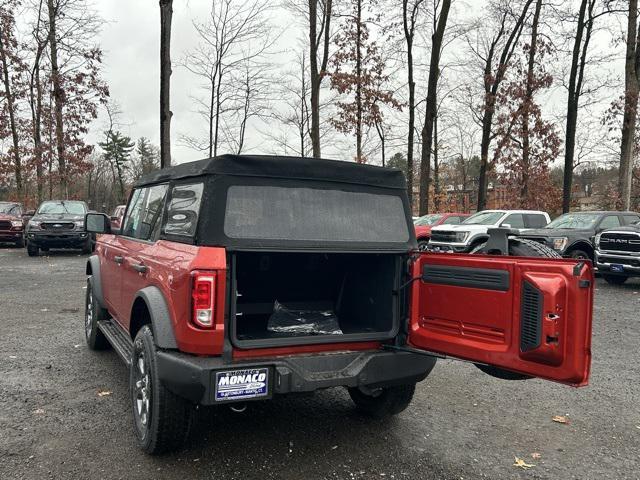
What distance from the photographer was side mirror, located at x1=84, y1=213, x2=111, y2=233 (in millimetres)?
5070

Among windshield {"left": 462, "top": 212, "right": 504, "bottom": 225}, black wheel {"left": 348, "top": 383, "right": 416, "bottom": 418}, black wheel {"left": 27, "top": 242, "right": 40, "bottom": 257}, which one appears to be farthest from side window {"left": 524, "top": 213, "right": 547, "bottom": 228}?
black wheel {"left": 27, "top": 242, "right": 40, "bottom": 257}

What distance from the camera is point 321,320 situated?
4109mm

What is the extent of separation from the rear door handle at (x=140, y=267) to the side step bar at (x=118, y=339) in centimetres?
60

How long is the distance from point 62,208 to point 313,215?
16.0 metres

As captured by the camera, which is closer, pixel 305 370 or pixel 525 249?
pixel 305 370

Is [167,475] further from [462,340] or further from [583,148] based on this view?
[583,148]

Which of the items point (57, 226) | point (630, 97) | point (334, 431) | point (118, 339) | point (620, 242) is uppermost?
point (630, 97)

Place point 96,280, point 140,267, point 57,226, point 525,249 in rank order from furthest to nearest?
point 57,226 < point 96,280 < point 140,267 < point 525,249

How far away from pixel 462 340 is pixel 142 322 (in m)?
2.21

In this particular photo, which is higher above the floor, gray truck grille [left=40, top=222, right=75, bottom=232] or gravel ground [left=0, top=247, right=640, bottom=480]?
gray truck grille [left=40, top=222, right=75, bottom=232]

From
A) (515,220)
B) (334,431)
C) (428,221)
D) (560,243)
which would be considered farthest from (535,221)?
(334,431)

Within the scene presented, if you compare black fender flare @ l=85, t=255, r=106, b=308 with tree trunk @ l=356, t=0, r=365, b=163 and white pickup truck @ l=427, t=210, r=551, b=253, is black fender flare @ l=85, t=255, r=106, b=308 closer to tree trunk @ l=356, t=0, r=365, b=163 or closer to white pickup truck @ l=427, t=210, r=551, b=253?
white pickup truck @ l=427, t=210, r=551, b=253

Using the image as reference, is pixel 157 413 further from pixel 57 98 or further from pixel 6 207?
pixel 57 98

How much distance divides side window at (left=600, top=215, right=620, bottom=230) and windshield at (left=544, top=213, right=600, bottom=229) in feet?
0.57
